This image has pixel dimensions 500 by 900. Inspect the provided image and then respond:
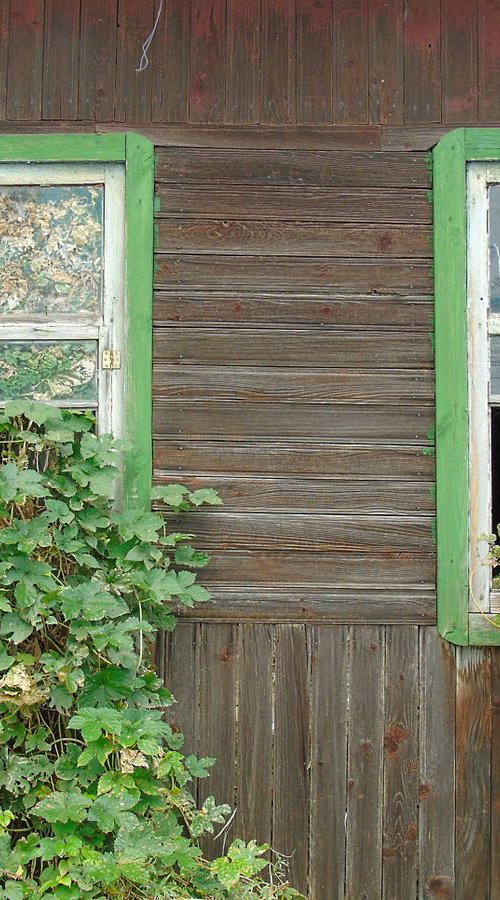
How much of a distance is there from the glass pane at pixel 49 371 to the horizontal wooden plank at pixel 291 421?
0.29 m

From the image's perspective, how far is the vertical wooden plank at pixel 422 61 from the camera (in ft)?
10.9

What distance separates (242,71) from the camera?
330 centimetres

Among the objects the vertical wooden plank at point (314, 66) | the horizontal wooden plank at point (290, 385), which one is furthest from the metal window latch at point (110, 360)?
the vertical wooden plank at point (314, 66)

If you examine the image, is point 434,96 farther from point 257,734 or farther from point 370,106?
point 257,734

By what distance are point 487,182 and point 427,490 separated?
3.81 ft

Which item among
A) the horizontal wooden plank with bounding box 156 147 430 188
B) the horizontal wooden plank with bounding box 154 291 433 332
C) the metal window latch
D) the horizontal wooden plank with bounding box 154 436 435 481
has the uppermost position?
the horizontal wooden plank with bounding box 156 147 430 188

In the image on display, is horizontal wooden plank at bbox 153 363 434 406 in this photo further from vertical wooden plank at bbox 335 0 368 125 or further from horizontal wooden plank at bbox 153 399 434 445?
vertical wooden plank at bbox 335 0 368 125

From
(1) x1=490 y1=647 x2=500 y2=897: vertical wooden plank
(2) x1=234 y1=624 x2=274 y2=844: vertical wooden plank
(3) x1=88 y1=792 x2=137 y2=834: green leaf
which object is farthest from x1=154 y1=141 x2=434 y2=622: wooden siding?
(3) x1=88 y1=792 x2=137 y2=834: green leaf

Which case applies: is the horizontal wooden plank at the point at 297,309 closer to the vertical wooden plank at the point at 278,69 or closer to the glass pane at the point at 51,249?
the glass pane at the point at 51,249

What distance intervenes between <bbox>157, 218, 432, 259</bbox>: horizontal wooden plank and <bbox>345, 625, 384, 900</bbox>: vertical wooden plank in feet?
4.51

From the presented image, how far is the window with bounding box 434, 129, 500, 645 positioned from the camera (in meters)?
3.21

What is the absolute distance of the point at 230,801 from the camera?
3.19 m

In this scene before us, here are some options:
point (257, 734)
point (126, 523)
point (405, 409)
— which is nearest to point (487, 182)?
point (405, 409)

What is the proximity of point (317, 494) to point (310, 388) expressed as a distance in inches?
15.2
